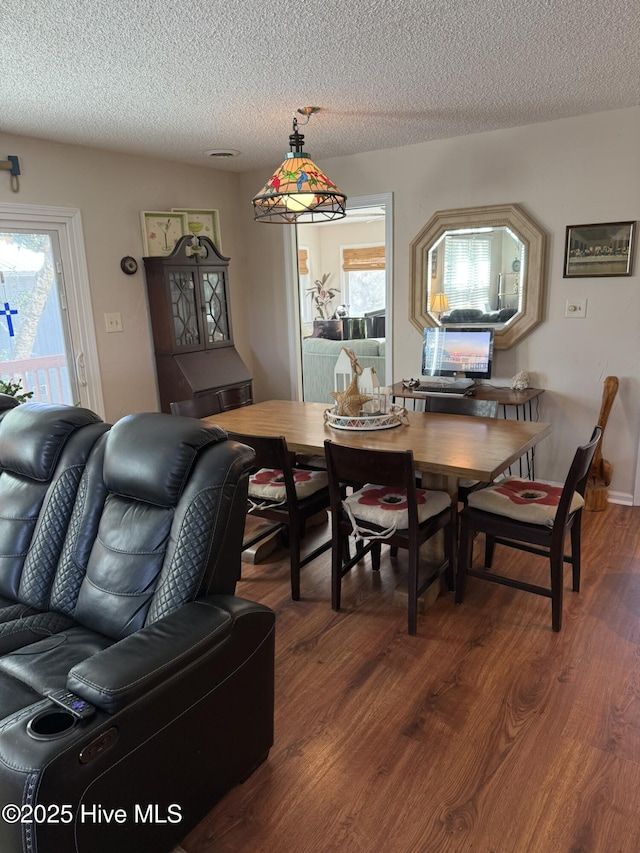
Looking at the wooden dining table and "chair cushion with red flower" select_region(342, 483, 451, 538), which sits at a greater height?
the wooden dining table

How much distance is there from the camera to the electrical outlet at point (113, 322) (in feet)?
13.6

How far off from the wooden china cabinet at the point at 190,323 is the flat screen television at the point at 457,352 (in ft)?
4.43

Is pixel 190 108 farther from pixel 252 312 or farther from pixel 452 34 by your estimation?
pixel 252 312

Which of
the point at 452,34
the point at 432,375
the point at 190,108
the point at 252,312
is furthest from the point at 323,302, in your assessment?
the point at 452,34

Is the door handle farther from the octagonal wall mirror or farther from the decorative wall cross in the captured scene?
the octagonal wall mirror

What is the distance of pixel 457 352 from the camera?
13.0ft

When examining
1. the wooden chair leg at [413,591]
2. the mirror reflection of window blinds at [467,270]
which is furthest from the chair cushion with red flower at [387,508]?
the mirror reflection of window blinds at [467,270]

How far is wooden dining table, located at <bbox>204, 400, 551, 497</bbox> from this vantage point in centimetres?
232

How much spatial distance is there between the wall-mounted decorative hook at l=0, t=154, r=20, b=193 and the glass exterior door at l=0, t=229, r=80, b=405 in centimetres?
27

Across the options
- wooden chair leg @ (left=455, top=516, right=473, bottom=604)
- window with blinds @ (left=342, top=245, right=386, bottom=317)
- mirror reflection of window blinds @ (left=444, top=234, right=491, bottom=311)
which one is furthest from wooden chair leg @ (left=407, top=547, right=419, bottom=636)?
window with blinds @ (left=342, top=245, right=386, bottom=317)

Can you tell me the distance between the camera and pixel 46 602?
197 cm

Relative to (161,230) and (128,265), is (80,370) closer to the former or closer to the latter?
(128,265)

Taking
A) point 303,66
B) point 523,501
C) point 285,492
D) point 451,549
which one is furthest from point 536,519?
point 303,66

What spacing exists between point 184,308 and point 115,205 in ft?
2.77
